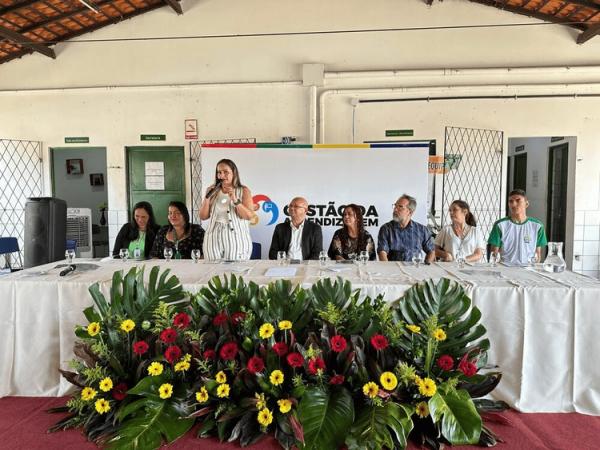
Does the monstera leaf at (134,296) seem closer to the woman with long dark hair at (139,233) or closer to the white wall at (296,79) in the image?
the woman with long dark hair at (139,233)

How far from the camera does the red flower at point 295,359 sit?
1.47 meters

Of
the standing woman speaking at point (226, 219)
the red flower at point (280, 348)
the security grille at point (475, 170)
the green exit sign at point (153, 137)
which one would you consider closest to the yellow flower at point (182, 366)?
the red flower at point (280, 348)

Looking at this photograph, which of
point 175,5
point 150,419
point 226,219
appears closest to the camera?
point 150,419

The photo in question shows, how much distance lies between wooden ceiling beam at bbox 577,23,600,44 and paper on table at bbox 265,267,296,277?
4629mm

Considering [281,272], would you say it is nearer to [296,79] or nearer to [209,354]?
[209,354]

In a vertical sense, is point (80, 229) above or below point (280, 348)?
above

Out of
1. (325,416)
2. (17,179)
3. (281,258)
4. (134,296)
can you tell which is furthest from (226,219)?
Answer: (17,179)

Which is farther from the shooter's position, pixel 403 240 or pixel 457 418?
pixel 403 240

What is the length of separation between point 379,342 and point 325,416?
1.09ft

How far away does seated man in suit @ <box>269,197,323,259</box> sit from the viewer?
340 cm

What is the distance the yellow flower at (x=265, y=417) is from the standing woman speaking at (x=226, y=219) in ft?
5.05

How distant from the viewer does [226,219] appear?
2.93m

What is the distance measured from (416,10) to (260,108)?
2.26m

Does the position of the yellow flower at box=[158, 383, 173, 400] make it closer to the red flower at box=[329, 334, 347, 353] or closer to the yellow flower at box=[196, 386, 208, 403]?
the yellow flower at box=[196, 386, 208, 403]
